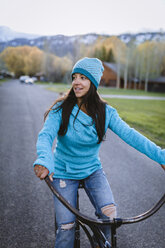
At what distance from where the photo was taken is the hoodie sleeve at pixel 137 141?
74.0 inches

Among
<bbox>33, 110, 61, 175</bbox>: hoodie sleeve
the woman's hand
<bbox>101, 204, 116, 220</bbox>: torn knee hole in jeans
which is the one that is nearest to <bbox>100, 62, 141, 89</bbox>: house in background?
<bbox>33, 110, 61, 175</bbox>: hoodie sleeve

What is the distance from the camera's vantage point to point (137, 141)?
1990mm

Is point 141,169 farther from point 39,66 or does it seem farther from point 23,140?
point 39,66

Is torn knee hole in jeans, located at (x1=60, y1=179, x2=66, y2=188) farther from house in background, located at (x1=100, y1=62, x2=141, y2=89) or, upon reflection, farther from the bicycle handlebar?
house in background, located at (x1=100, y1=62, x2=141, y2=89)

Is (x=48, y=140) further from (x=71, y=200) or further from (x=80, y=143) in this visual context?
(x=71, y=200)

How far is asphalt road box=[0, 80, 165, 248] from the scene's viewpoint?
271cm

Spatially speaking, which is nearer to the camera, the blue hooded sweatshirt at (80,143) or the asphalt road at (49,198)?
the blue hooded sweatshirt at (80,143)

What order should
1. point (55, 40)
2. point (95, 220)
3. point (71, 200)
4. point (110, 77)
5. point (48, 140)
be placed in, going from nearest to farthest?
point (95, 220) < point (48, 140) < point (71, 200) < point (55, 40) < point (110, 77)

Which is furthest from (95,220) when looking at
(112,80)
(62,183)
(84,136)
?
(112,80)

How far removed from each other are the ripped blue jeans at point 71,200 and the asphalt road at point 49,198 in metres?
0.91

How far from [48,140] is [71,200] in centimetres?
60

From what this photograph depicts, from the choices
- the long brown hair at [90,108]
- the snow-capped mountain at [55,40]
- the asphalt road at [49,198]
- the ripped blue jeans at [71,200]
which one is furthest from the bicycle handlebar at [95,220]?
the snow-capped mountain at [55,40]

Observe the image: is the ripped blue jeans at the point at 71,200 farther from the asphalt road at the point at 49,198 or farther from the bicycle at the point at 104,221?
the asphalt road at the point at 49,198

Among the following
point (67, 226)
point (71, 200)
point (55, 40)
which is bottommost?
point (67, 226)
